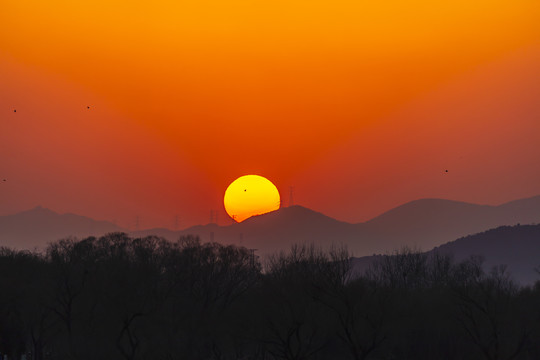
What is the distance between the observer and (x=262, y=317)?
7612cm

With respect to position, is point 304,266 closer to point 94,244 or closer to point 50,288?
point 50,288

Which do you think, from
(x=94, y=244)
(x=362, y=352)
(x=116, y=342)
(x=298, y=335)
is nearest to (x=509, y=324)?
(x=362, y=352)

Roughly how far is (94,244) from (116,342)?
49906 mm

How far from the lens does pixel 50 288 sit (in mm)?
90125

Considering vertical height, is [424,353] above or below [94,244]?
below

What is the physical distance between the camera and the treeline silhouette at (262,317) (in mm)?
76125

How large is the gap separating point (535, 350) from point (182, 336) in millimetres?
39509

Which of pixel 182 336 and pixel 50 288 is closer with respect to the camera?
pixel 182 336

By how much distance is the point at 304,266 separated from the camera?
9069cm

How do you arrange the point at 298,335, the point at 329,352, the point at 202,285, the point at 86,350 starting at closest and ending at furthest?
the point at 298,335 → the point at 86,350 → the point at 329,352 → the point at 202,285

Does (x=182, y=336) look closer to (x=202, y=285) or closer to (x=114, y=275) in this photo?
(x=114, y=275)

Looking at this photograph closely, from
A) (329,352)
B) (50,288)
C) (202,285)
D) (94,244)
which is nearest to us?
(329,352)

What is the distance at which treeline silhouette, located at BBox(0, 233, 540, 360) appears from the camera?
250 ft

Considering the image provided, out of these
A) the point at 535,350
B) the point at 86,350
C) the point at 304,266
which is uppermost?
the point at 304,266
